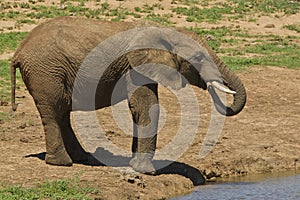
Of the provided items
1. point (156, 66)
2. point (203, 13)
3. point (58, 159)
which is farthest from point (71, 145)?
point (203, 13)

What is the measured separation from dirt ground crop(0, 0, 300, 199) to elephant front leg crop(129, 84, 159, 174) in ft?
0.55

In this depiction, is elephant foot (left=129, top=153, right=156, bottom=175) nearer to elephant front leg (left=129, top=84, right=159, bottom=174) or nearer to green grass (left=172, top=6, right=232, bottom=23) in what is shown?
elephant front leg (left=129, top=84, right=159, bottom=174)

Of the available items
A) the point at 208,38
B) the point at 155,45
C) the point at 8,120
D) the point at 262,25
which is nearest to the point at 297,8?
the point at 262,25

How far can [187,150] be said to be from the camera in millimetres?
11453

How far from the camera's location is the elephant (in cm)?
970

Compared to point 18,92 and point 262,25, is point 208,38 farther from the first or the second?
point 18,92

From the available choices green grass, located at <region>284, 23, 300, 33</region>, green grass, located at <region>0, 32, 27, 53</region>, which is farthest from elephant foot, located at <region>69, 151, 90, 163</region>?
green grass, located at <region>284, 23, 300, 33</region>

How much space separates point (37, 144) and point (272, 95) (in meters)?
5.73

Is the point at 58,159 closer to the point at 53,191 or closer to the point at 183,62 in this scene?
the point at 53,191

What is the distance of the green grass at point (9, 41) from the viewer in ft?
62.7

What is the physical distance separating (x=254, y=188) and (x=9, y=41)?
11011 mm

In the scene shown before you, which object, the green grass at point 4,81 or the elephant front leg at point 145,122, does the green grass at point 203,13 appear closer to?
the green grass at point 4,81

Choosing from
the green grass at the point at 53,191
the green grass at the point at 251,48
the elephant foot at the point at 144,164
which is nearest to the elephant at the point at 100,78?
the elephant foot at the point at 144,164

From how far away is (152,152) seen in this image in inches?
396
